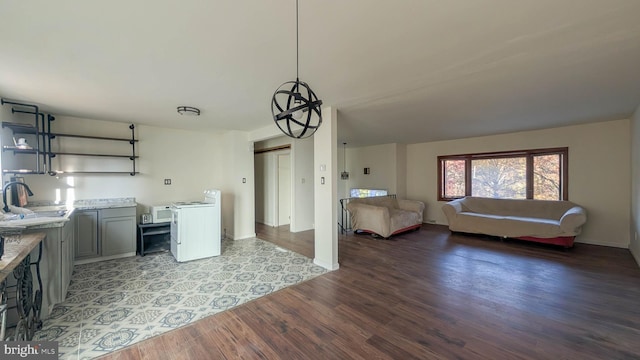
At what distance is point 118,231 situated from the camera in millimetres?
3982

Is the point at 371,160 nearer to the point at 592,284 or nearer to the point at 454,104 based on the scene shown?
the point at 454,104

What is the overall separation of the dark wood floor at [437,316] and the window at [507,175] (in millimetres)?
1782

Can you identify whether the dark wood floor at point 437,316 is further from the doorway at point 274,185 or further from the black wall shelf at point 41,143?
the black wall shelf at point 41,143

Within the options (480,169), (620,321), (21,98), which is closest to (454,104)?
(620,321)

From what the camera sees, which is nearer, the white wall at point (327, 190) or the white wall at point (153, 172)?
the white wall at point (327, 190)

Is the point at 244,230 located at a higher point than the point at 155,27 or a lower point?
lower

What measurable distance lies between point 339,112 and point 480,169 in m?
4.42

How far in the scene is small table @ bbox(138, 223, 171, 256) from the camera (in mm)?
4203

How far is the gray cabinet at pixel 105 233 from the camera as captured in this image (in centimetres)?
368

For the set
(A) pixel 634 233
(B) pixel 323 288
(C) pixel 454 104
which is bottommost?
(B) pixel 323 288

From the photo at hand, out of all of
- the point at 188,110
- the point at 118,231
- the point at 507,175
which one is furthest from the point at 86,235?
the point at 507,175

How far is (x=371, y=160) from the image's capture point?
24.9 ft

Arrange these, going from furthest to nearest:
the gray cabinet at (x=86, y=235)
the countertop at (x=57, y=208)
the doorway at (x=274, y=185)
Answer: the doorway at (x=274, y=185)
the gray cabinet at (x=86, y=235)
the countertop at (x=57, y=208)

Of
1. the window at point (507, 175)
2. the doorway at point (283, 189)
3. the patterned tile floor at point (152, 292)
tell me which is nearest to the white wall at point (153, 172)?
the patterned tile floor at point (152, 292)
